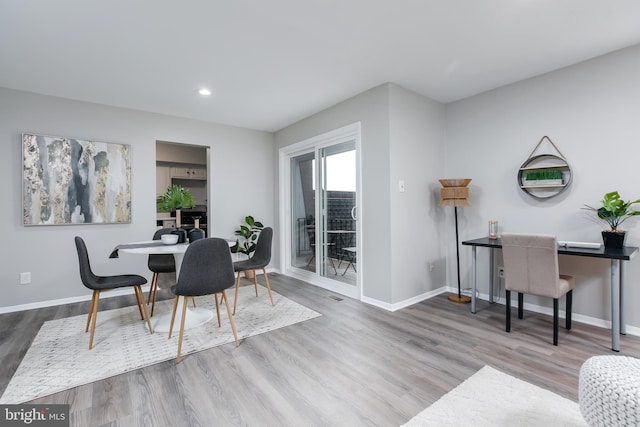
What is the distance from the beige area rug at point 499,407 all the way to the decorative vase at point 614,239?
155 cm

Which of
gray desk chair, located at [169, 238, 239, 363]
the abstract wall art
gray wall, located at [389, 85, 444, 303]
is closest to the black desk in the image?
gray wall, located at [389, 85, 444, 303]

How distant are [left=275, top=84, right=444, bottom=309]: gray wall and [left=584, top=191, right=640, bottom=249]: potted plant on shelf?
1624 mm

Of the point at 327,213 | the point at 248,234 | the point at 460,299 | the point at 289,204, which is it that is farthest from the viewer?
the point at 289,204

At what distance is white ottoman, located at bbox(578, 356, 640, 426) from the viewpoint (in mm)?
1160

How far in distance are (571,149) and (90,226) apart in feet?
18.3

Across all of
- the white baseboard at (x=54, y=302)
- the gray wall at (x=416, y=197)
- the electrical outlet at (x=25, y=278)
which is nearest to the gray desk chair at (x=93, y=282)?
the white baseboard at (x=54, y=302)

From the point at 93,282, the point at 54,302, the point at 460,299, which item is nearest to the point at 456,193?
the point at 460,299

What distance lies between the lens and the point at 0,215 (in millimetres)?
3307

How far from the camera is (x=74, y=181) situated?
3645mm

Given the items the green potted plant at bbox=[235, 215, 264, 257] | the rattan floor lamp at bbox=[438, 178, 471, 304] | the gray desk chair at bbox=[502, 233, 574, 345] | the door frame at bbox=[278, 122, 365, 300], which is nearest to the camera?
the gray desk chair at bbox=[502, 233, 574, 345]

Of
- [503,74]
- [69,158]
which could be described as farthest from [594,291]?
[69,158]

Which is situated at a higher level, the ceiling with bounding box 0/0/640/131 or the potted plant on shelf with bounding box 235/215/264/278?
the ceiling with bounding box 0/0/640/131

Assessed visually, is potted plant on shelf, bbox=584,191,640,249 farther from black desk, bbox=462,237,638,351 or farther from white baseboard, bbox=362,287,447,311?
white baseboard, bbox=362,287,447,311

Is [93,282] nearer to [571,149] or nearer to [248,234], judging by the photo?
[248,234]
